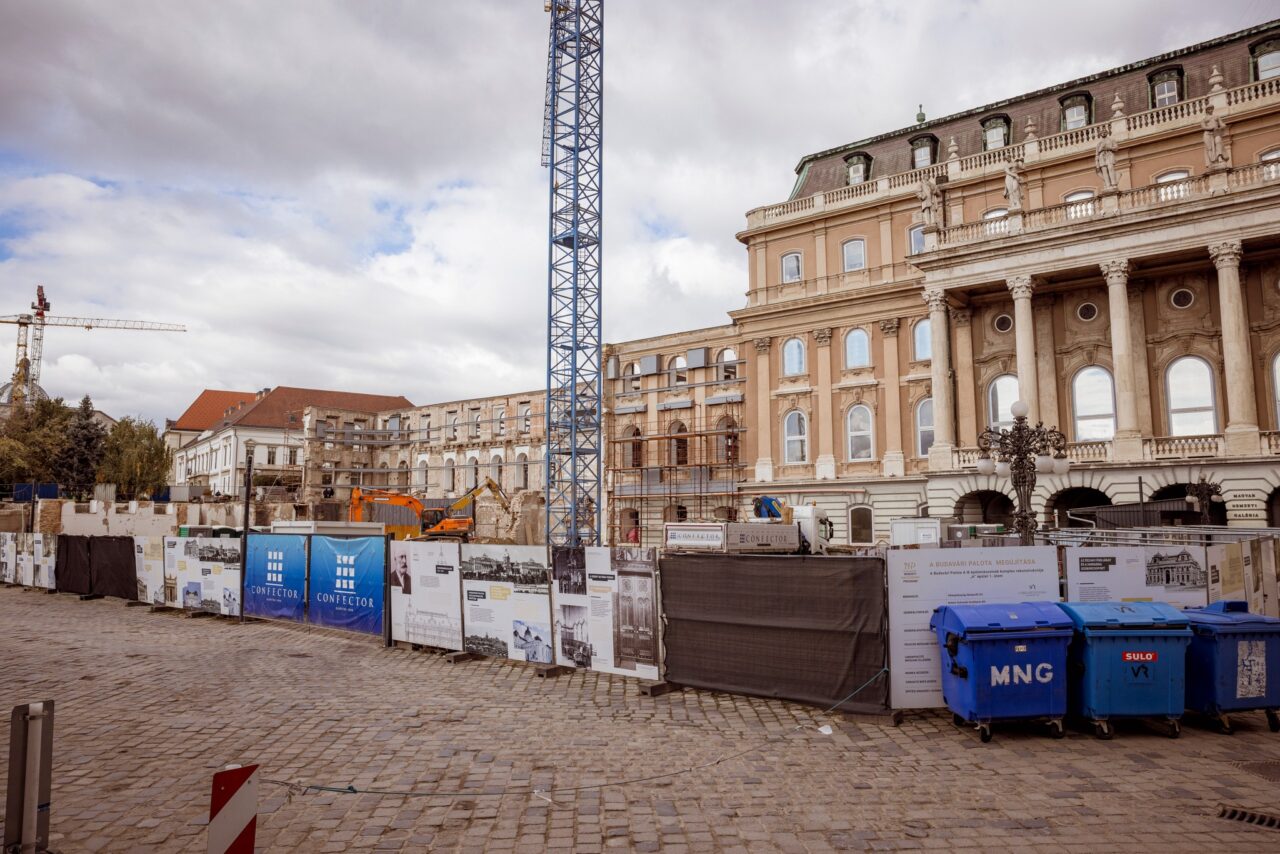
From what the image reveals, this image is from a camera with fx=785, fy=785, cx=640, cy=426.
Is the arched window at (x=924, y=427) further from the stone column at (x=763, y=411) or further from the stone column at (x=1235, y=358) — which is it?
the stone column at (x=1235, y=358)

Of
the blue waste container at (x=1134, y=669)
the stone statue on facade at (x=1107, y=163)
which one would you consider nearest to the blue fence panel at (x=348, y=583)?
the blue waste container at (x=1134, y=669)

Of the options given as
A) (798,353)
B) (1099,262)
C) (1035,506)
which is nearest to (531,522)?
(798,353)

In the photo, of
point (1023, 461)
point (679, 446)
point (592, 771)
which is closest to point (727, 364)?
point (679, 446)

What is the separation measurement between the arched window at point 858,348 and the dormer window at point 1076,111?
454 inches

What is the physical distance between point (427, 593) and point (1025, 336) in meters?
24.5

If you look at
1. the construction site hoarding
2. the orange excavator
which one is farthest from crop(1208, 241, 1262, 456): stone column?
the orange excavator

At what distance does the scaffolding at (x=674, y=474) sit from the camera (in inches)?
1629

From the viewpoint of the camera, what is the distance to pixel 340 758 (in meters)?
7.95

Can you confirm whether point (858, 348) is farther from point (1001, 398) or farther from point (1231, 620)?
point (1231, 620)

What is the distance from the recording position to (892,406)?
34.6 meters

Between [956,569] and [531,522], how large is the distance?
1582 inches

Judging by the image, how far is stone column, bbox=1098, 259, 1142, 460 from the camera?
26922 mm

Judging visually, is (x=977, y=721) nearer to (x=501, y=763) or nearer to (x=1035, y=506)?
(x=501, y=763)

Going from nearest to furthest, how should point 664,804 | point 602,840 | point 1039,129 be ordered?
point 602,840 < point 664,804 < point 1039,129
